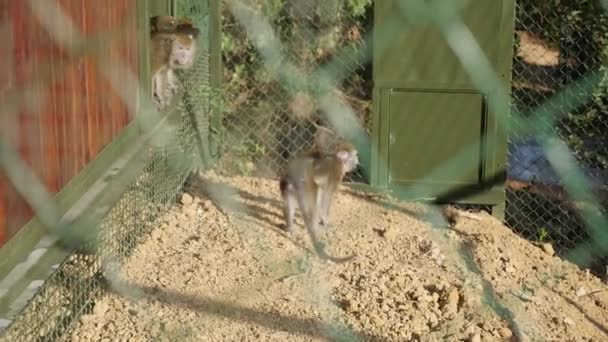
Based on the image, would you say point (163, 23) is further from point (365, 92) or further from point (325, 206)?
point (365, 92)

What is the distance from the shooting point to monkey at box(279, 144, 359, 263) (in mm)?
6195

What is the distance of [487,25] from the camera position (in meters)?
7.02

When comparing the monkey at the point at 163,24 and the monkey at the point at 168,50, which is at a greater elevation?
the monkey at the point at 163,24

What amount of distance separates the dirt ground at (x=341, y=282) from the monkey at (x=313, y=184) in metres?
0.13

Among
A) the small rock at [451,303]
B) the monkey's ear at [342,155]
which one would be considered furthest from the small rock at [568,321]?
the monkey's ear at [342,155]

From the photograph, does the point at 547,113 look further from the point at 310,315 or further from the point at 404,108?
the point at 310,315

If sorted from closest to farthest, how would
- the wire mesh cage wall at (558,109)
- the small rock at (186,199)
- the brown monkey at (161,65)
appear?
the brown monkey at (161,65) → the small rock at (186,199) → the wire mesh cage wall at (558,109)

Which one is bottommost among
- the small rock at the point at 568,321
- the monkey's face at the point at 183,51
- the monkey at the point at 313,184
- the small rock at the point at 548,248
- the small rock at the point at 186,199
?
the small rock at the point at 548,248

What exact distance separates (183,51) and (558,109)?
264 cm

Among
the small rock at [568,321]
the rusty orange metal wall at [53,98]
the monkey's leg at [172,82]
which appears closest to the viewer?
the rusty orange metal wall at [53,98]

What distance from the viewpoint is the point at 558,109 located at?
24.0ft

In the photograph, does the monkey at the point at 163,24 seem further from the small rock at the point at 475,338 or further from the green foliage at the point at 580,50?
the small rock at the point at 475,338

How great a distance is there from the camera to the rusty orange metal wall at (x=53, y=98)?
3.37m

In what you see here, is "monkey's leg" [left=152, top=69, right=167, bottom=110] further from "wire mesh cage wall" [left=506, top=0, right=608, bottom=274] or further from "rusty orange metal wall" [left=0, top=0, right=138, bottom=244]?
"wire mesh cage wall" [left=506, top=0, right=608, bottom=274]
